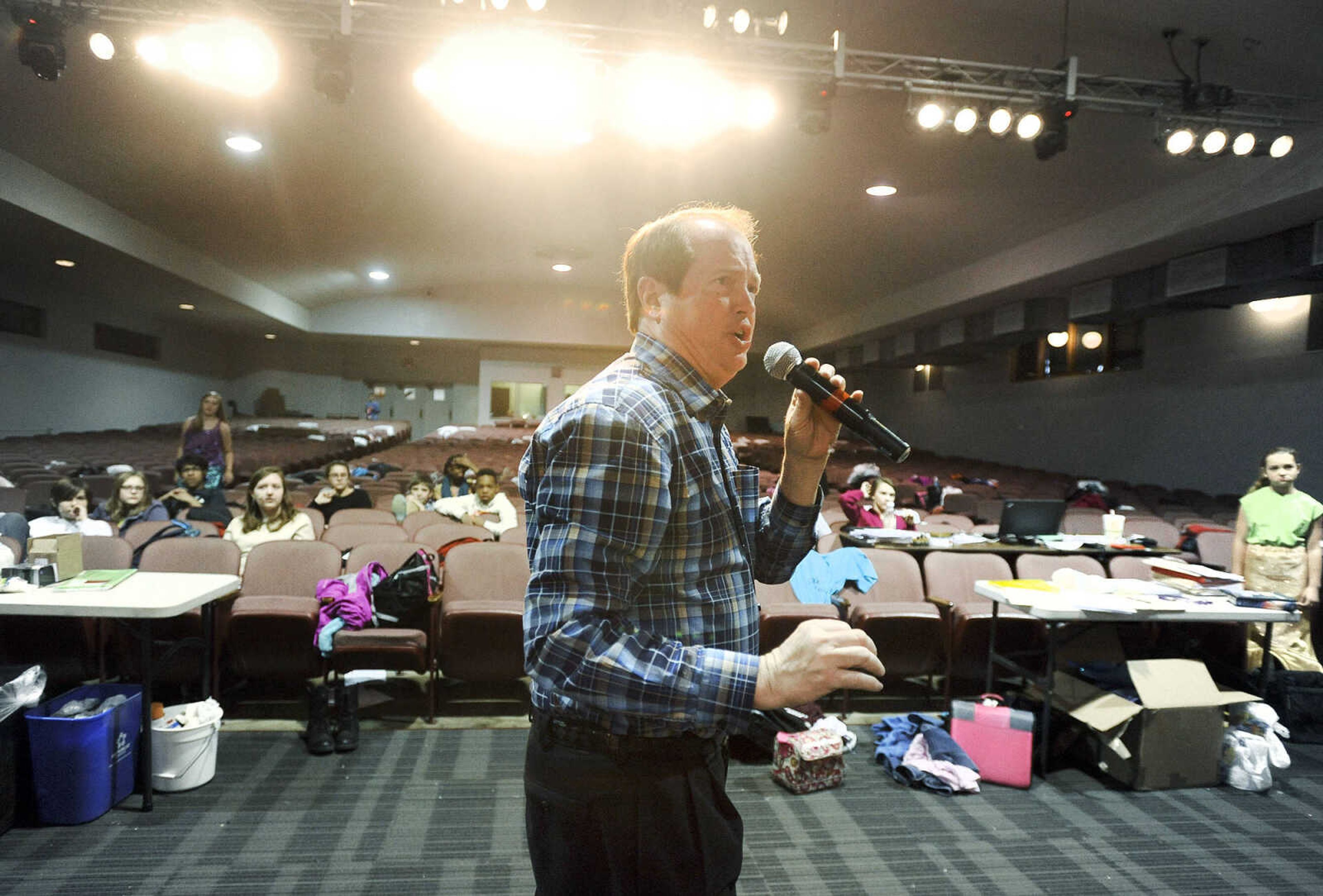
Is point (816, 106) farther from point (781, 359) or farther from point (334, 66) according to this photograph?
point (781, 359)

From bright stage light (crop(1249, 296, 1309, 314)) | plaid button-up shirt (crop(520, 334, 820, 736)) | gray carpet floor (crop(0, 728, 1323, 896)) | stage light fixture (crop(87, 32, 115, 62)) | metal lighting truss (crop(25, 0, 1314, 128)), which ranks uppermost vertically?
metal lighting truss (crop(25, 0, 1314, 128))

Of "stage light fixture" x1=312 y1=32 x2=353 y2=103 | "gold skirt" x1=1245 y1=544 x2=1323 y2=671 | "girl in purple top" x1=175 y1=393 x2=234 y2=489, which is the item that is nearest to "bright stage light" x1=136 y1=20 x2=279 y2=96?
"stage light fixture" x1=312 y1=32 x2=353 y2=103

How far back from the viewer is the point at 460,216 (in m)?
11.0

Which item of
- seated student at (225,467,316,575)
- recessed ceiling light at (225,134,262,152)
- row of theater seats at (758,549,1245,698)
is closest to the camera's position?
row of theater seats at (758,549,1245,698)

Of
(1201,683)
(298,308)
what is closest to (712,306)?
(1201,683)

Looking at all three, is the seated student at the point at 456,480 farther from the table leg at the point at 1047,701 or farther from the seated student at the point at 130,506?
the table leg at the point at 1047,701

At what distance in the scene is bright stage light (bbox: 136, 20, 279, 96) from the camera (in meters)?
4.75

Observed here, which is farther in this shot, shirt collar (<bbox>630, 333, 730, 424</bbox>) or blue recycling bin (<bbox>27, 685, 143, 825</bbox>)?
blue recycling bin (<bbox>27, 685, 143, 825</bbox>)

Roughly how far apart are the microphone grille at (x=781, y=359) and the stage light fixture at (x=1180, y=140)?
5.75 m

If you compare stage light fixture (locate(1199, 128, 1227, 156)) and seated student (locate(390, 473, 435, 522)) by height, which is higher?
stage light fixture (locate(1199, 128, 1227, 156))

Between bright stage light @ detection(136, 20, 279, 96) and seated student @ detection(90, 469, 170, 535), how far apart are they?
114 inches

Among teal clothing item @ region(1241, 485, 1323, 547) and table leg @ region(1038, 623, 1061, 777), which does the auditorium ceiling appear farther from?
table leg @ region(1038, 623, 1061, 777)

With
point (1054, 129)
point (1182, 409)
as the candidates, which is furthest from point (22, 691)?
point (1182, 409)

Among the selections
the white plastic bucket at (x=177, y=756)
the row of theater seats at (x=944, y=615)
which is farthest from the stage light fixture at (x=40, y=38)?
the row of theater seats at (x=944, y=615)
